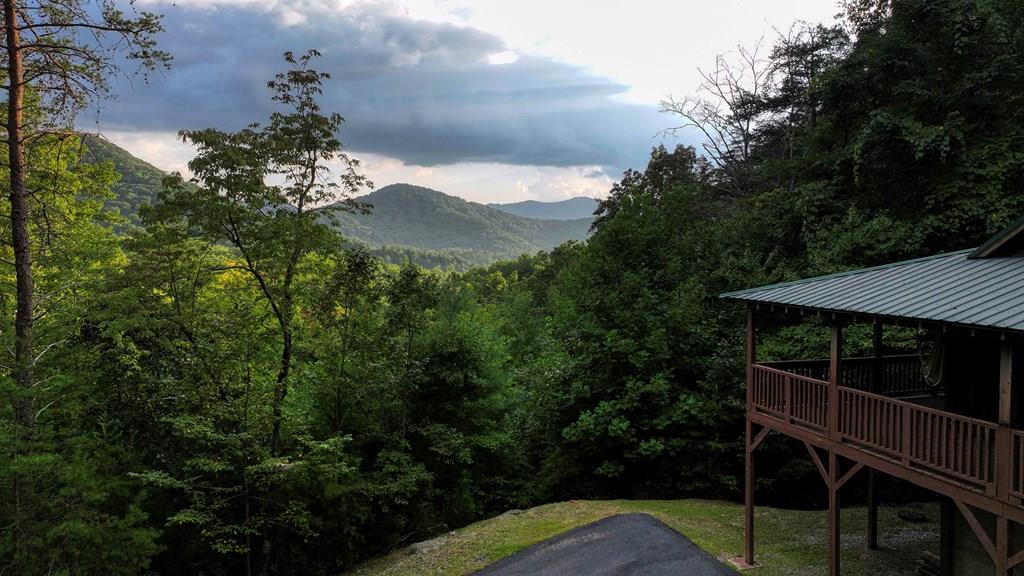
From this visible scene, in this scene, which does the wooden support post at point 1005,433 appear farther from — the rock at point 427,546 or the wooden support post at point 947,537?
A: the rock at point 427,546

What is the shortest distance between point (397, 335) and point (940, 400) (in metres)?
13.1

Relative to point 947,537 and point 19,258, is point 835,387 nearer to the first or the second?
point 947,537

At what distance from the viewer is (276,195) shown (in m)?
15.4

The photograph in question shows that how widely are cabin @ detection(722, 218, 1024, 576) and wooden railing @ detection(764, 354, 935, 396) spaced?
96mm

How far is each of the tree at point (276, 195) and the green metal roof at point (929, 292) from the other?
35.5 ft

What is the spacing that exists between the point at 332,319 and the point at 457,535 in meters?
6.61

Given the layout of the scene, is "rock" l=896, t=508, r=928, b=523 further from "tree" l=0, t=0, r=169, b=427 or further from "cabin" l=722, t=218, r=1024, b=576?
"tree" l=0, t=0, r=169, b=427

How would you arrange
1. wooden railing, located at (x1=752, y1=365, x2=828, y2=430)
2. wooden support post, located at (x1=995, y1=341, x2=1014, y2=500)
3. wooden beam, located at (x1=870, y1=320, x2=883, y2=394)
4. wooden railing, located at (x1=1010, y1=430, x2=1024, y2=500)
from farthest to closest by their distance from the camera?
Answer: wooden beam, located at (x1=870, y1=320, x2=883, y2=394), wooden railing, located at (x1=752, y1=365, x2=828, y2=430), wooden support post, located at (x1=995, y1=341, x2=1014, y2=500), wooden railing, located at (x1=1010, y1=430, x2=1024, y2=500)

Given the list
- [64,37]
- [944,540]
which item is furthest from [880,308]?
[64,37]

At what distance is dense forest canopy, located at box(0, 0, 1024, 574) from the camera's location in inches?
543

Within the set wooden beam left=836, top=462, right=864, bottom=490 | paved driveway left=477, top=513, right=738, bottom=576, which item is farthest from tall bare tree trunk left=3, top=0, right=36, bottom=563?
wooden beam left=836, top=462, right=864, bottom=490

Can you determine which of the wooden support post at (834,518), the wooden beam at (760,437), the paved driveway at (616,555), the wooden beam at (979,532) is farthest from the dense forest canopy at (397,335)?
the wooden beam at (979,532)

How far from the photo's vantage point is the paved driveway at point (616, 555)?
10406mm

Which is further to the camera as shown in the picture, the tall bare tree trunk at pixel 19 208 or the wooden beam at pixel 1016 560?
the tall bare tree trunk at pixel 19 208
